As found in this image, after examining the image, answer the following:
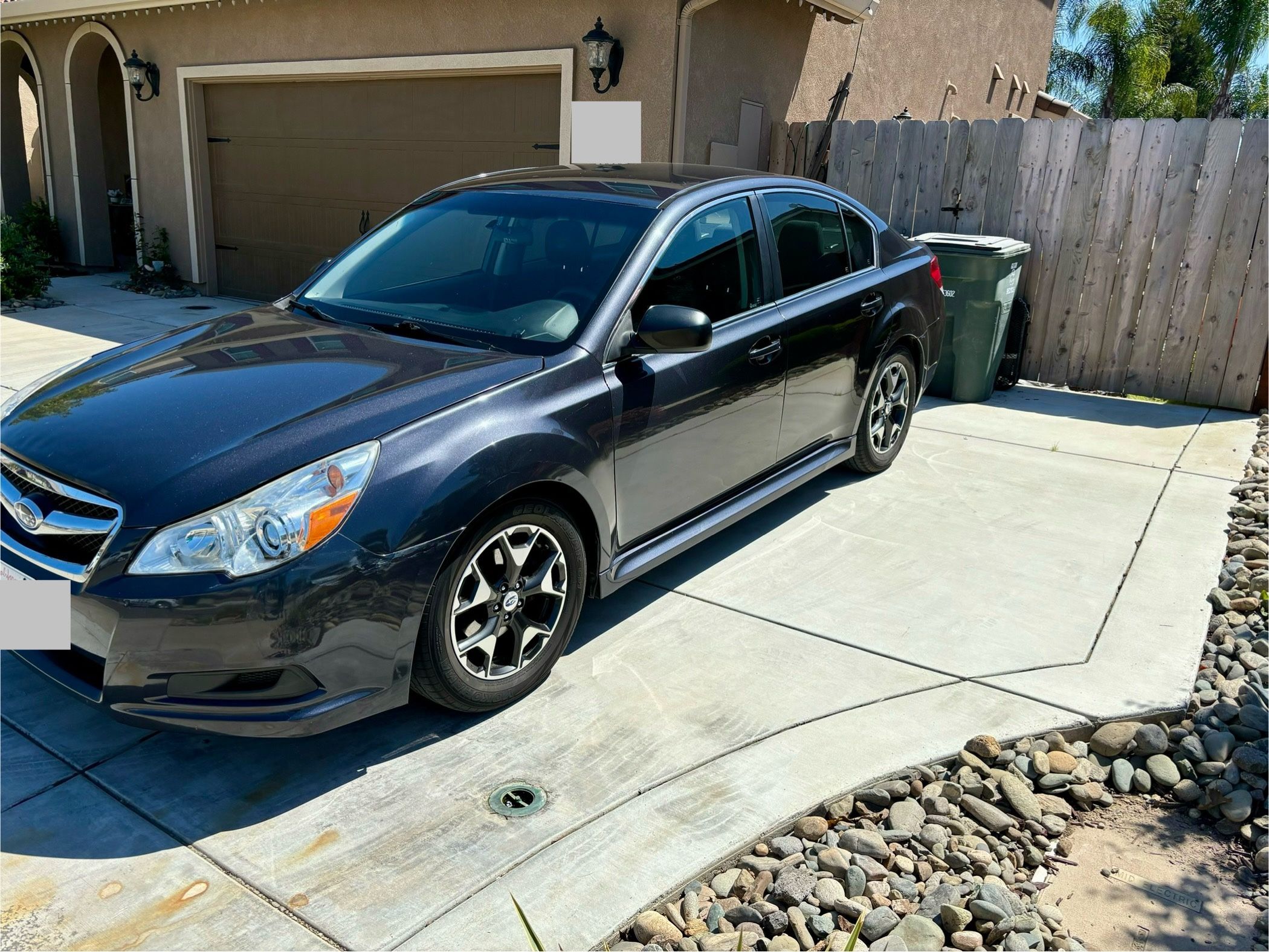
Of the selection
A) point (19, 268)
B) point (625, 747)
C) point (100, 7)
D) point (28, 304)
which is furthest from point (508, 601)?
point (100, 7)

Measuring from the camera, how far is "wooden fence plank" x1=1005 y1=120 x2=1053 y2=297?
27.1ft

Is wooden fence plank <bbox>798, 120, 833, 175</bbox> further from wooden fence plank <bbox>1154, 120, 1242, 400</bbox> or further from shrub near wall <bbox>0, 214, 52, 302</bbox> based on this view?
shrub near wall <bbox>0, 214, 52, 302</bbox>

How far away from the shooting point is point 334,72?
10.4m

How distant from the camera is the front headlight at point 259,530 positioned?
2.76 metres

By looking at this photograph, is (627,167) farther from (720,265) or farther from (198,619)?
(198,619)

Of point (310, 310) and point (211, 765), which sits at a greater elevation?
point (310, 310)

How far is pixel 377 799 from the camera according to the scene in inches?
120

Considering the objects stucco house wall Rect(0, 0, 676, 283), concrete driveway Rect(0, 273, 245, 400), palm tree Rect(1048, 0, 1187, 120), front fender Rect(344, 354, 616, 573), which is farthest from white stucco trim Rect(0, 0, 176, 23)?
palm tree Rect(1048, 0, 1187, 120)

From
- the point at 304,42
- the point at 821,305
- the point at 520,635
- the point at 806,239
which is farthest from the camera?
the point at 304,42

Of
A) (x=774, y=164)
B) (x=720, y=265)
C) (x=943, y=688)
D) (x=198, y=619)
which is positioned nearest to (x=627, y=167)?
(x=720, y=265)

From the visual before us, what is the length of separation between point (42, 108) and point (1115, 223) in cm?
1393

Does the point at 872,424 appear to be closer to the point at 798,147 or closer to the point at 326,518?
the point at 326,518

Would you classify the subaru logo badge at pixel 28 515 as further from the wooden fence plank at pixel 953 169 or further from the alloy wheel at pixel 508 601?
the wooden fence plank at pixel 953 169

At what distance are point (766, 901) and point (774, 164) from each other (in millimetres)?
8138
